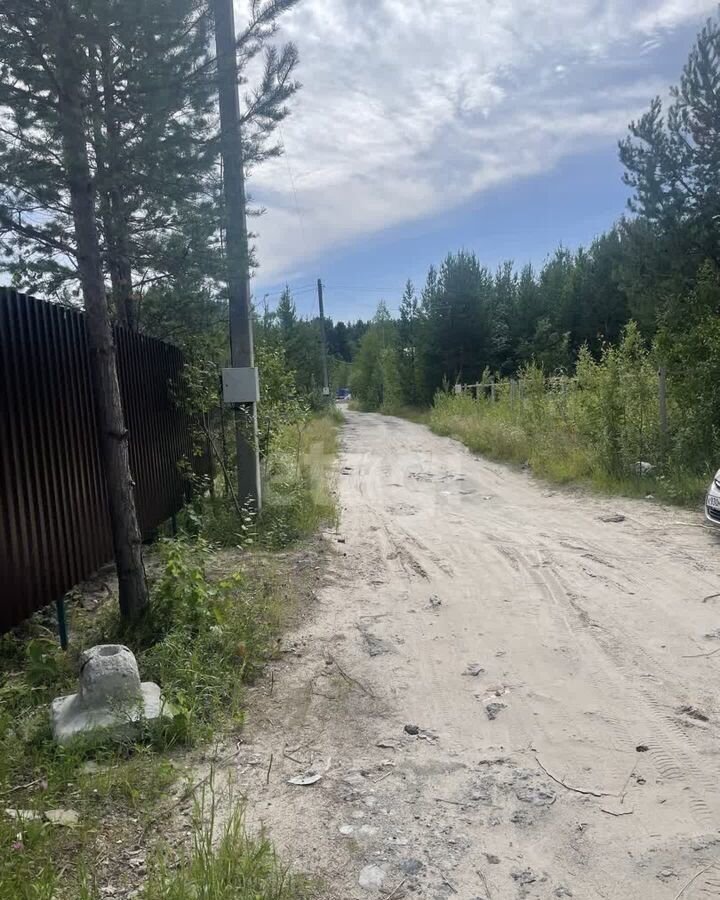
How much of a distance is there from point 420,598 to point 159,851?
3257 mm

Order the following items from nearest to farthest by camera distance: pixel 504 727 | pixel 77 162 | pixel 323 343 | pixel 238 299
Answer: pixel 504 727, pixel 77 162, pixel 238 299, pixel 323 343

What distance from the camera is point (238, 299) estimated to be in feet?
24.4

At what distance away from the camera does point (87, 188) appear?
3750 millimetres

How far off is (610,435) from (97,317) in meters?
8.19

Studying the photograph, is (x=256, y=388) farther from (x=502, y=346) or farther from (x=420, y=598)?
(x=502, y=346)

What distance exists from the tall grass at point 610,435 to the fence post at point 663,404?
3 centimetres

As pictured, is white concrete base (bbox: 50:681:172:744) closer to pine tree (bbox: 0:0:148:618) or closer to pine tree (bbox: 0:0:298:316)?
pine tree (bbox: 0:0:148:618)

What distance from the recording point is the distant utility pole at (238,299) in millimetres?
5270

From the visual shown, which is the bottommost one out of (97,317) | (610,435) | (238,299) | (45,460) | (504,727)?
(504,727)

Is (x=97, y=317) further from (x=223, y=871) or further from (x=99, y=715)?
(x=223, y=871)

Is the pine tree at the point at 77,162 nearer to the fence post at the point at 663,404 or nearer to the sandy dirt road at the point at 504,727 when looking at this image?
the sandy dirt road at the point at 504,727

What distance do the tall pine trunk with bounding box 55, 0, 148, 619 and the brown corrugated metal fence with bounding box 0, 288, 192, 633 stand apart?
33cm

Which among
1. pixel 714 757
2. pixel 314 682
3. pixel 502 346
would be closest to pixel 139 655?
pixel 314 682

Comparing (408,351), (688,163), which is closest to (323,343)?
(408,351)
